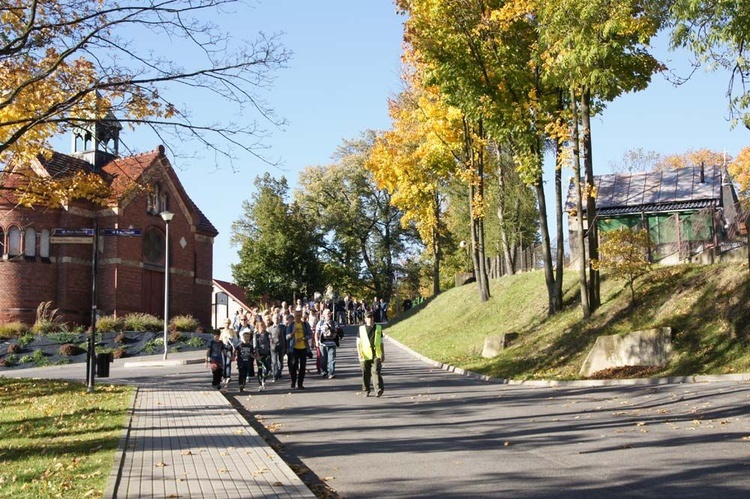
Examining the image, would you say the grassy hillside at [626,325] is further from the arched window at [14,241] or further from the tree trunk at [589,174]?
the arched window at [14,241]

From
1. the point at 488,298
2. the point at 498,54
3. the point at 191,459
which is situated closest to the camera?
the point at 191,459

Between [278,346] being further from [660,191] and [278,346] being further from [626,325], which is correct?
[660,191]

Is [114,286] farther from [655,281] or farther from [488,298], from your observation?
[655,281]

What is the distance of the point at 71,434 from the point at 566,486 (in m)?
6.98

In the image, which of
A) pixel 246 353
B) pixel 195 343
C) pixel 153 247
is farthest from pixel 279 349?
pixel 153 247

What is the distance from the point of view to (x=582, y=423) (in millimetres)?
11578

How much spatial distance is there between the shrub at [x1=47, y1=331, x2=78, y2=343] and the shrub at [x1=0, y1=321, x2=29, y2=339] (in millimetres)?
1437

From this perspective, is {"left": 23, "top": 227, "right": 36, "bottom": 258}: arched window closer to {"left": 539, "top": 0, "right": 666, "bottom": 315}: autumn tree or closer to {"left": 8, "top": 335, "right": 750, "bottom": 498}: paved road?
{"left": 8, "top": 335, "right": 750, "bottom": 498}: paved road

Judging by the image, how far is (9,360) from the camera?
Answer: 3147 centimetres

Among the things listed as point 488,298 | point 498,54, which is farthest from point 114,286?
point 498,54

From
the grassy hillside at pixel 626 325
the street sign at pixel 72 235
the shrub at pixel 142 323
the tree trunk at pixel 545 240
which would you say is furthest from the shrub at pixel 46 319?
the tree trunk at pixel 545 240

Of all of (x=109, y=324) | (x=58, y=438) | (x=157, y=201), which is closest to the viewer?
(x=58, y=438)

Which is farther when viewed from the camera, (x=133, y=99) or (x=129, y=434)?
(x=133, y=99)

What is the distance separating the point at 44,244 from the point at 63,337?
791cm
